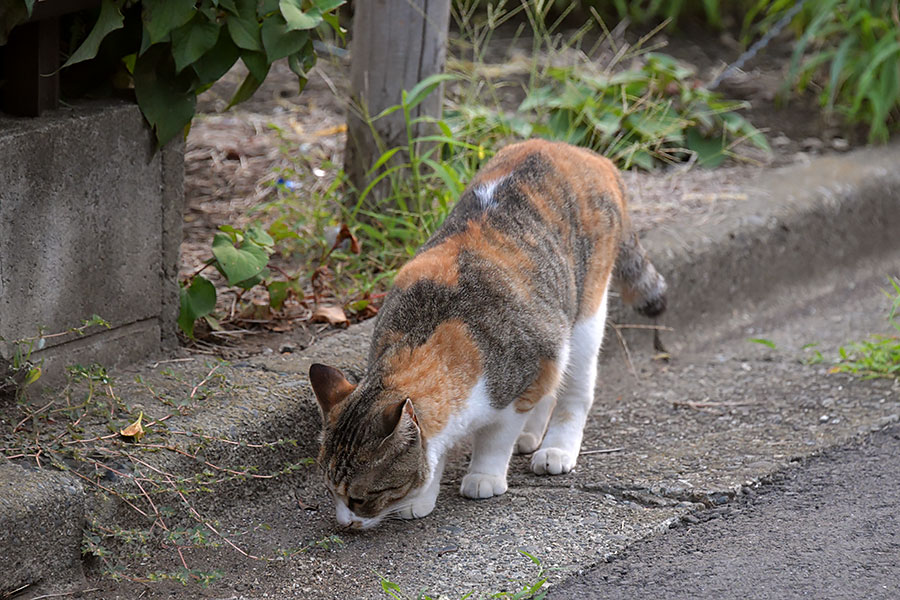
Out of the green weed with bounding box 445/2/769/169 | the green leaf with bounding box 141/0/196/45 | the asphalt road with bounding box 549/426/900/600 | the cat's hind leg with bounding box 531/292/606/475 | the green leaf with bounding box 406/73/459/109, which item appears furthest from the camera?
the green weed with bounding box 445/2/769/169

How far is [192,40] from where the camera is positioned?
342 centimetres

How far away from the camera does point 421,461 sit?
3.27m

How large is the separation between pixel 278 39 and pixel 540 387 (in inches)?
56.4

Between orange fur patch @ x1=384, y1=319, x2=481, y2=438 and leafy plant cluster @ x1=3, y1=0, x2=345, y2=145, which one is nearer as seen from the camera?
orange fur patch @ x1=384, y1=319, x2=481, y2=438

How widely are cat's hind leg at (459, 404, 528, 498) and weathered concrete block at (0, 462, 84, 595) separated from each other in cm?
125

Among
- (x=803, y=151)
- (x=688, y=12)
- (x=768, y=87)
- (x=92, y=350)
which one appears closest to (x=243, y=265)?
(x=92, y=350)

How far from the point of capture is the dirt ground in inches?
177

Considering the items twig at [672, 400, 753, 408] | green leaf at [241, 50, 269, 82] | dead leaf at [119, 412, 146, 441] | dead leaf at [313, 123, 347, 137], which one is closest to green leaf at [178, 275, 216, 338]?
dead leaf at [119, 412, 146, 441]

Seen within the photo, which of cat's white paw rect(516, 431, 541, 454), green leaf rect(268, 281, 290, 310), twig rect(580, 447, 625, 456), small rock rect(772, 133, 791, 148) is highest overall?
small rock rect(772, 133, 791, 148)

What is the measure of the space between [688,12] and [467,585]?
20.6ft

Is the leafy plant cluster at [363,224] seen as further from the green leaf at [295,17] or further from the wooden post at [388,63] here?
the green leaf at [295,17]

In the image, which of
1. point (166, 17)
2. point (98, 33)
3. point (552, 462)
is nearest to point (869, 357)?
point (552, 462)

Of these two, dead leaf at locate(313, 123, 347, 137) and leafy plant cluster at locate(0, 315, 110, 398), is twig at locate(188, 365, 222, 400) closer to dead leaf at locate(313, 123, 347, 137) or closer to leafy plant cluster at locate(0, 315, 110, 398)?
leafy plant cluster at locate(0, 315, 110, 398)

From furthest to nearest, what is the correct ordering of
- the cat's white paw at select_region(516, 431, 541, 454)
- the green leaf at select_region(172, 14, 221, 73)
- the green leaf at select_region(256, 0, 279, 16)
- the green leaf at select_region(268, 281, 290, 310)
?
the green leaf at select_region(268, 281, 290, 310) < the cat's white paw at select_region(516, 431, 541, 454) < the green leaf at select_region(256, 0, 279, 16) < the green leaf at select_region(172, 14, 221, 73)
